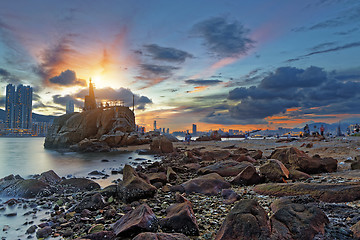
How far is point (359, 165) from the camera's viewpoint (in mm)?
7715

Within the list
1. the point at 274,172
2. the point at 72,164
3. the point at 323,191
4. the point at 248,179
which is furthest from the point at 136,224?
the point at 72,164

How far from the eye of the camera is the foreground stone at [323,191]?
4363 millimetres

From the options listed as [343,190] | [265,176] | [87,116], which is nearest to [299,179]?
[265,176]

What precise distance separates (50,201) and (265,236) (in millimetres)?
7085

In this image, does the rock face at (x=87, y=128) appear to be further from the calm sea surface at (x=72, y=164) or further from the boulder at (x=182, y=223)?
the boulder at (x=182, y=223)

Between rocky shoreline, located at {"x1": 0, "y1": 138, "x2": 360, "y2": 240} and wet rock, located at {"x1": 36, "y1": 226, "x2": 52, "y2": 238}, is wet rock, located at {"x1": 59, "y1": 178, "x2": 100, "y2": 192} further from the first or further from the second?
wet rock, located at {"x1": 36, "y1": 226, "x2": 52, "y2": 238}

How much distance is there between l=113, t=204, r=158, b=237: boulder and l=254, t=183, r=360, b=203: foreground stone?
335cm

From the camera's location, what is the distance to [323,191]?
4.70 metres

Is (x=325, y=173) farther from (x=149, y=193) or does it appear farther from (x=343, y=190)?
(x=149, y=193)

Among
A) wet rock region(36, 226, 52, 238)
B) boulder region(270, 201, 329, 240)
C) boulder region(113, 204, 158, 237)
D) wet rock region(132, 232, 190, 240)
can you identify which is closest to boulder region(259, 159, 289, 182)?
boulder region(270, 201, 329, 240)

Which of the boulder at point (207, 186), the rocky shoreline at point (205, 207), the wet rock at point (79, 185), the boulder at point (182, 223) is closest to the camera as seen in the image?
the rocky shoreline at point (205, 207)

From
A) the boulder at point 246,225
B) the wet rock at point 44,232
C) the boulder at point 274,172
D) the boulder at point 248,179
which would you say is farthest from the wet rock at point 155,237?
the boulder at point 274,172

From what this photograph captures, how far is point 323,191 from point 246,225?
9.52 ft

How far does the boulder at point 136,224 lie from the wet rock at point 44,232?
64.0 inches
